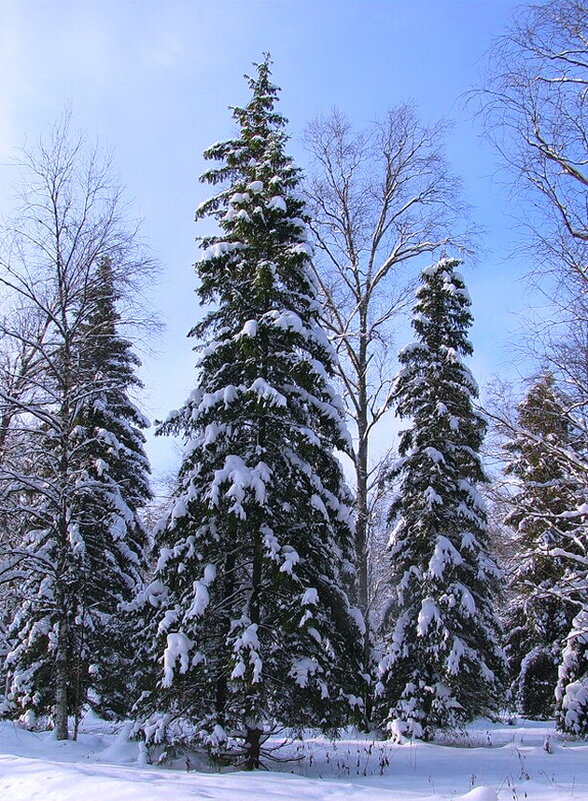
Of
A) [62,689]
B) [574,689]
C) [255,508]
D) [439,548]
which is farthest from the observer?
[574,689]

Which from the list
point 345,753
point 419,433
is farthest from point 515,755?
point 419,433

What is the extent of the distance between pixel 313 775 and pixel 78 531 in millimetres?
8490

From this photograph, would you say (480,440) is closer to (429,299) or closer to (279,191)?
(429,299)

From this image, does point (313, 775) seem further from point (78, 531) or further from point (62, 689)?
point (78, 531)

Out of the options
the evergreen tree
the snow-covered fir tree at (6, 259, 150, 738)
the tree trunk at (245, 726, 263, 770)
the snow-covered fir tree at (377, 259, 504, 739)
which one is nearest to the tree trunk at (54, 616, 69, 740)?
the snow-covered fir tree at (6, 259, 150, 738)

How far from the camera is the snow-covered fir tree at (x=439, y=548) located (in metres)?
14.2

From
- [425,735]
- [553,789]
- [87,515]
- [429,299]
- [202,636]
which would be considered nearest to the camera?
[553,789]

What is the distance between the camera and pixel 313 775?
961 centimetres

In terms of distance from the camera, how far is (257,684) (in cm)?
916

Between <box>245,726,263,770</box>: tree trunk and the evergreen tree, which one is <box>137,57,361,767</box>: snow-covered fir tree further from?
the evergreen tree

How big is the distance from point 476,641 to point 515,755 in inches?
159

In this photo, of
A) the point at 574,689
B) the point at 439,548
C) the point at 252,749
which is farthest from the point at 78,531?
the point at 574,689

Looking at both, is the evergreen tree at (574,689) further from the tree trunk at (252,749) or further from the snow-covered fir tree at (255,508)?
the tree trunk at (252,749)

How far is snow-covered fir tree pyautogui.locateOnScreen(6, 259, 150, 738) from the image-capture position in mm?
12695
